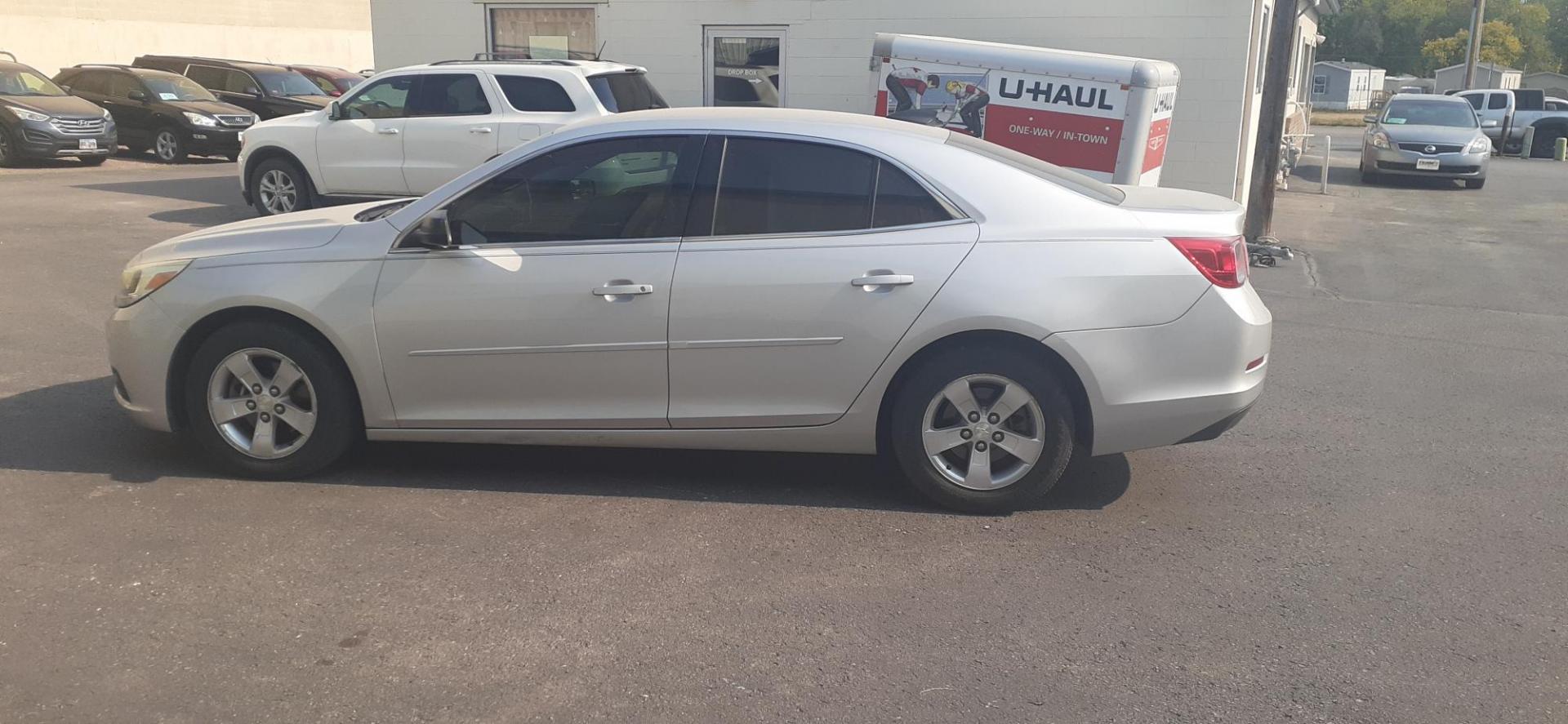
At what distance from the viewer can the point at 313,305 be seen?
516 centimetres

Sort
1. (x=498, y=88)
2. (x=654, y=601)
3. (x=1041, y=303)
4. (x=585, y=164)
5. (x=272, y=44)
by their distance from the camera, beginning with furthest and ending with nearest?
(x=272, y=44) → (x=498, y=88) → (x=585, y=164) → (x=1041, y=303) → (x=654, y=601)

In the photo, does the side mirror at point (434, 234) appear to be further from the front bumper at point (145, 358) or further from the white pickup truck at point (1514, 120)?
the white pickup truck at point (1514, 120)

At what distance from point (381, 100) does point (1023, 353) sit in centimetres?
943

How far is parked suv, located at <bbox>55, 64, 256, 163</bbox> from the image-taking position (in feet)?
65.5

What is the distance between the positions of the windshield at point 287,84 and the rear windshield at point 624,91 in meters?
12.6

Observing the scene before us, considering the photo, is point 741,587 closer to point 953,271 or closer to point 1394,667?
point 953,271

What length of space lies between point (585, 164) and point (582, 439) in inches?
44.8

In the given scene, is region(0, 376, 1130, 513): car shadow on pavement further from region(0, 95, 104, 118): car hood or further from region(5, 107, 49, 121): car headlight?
region(0, 95, 104, 118): car hood

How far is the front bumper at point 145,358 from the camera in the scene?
528 centimetres

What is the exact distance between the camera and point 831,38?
1524cm

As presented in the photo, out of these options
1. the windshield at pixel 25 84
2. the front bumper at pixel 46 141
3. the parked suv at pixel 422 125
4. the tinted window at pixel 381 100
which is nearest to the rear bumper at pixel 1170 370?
the parked suv at pixel 422 125

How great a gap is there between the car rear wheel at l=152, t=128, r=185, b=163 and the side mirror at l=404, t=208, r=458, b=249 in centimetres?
1705

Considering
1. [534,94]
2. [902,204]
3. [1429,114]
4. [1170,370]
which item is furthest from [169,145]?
[1429,114]

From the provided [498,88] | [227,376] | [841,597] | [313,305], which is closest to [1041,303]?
[841,597]
